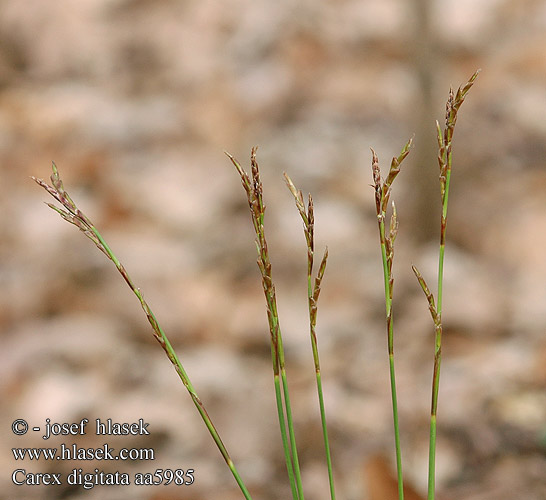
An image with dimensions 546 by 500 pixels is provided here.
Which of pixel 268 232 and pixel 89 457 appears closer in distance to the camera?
pixel 89 457

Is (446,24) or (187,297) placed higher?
(446,24)

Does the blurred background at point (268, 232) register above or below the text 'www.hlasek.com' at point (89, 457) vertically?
above

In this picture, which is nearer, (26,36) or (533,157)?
(533,157)

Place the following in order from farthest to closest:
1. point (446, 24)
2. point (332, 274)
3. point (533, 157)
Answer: point (446, 24)
point (533, 157)
point (332, 274)

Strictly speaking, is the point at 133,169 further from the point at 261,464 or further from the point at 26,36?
the point at 261,464

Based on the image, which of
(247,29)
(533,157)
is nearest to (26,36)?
(247,29)

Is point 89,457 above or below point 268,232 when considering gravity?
below

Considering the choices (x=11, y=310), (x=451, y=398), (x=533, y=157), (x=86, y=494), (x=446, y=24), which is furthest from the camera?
(x=446, y=24)

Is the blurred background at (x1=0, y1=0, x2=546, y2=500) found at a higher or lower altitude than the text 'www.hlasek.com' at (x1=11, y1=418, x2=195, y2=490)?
higher
